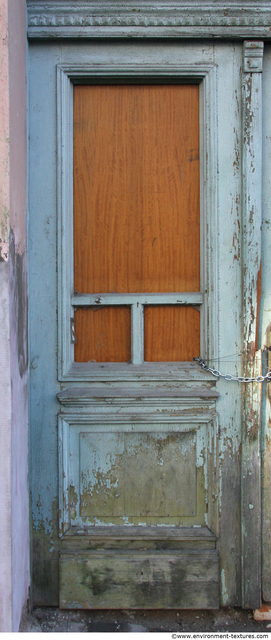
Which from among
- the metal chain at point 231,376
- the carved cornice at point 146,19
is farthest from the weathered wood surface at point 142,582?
the carved cornice at point 146,19

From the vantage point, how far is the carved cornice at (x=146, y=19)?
6.03 ft

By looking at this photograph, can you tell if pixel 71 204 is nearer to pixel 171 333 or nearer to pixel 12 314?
pixel 12 314

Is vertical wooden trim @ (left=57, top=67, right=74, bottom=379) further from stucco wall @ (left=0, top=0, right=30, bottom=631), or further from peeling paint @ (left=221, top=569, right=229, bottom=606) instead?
peeling paint @ (left=221, top=569, right=229, bottom=606)

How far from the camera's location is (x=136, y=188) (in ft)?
6.55

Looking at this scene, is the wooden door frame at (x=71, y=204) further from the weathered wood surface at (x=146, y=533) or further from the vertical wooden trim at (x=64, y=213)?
the weathered wood surface at (x=146, y=533)

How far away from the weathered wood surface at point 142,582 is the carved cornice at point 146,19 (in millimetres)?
2535

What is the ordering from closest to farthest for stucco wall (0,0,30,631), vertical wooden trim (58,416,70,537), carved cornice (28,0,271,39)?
1. stucco wall (0,0,30,631)
2. carved cornice (28,0,271,39)
3. vertical wooden trim (58,416,70,537)

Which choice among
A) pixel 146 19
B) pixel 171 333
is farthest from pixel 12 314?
pixel 146 19

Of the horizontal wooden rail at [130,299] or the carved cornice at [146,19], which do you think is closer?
the carved cornice at [146,19]

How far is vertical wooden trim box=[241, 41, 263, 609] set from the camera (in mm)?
1875

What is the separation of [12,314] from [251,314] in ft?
3.72

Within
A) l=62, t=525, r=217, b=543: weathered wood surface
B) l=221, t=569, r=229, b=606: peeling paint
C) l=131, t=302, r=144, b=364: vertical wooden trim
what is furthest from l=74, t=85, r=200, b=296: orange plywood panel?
l=221, t=569, r=229, b=606: peeling paint

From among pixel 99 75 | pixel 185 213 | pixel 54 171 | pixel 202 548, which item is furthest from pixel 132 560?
pixel 99 75

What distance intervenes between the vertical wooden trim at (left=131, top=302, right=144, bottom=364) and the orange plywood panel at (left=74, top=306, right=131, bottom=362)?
0.13 ft
